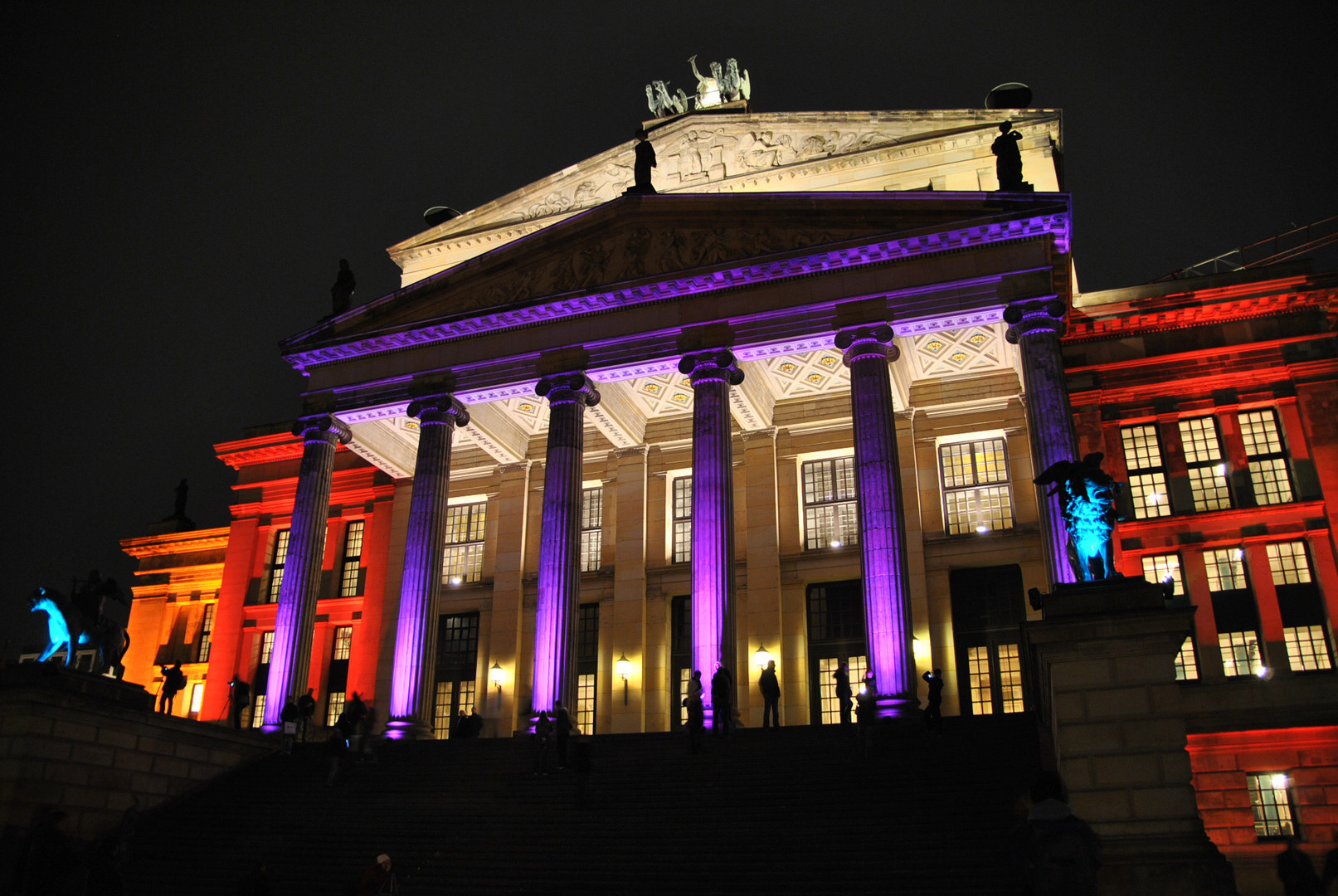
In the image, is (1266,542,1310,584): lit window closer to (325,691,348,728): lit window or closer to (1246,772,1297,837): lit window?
(1246,772,1297,837): lit window

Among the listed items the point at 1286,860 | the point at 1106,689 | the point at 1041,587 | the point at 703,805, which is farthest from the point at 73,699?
the point at 1041,587

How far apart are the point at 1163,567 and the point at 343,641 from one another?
2725 cm

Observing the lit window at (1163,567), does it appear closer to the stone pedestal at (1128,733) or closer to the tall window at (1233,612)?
the tall window at (1233,612)

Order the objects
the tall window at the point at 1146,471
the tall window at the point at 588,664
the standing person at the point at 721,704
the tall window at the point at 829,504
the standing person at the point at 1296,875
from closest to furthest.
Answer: the standing person at the point at 1296,875 → the standing person at the point at 721,704 → the tall window at the point at 1146,471 → the tall window at the point at 829,504 → the tall window at the point at 588,664

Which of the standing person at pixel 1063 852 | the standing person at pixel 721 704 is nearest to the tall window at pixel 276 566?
the standing person at pixel 721 704

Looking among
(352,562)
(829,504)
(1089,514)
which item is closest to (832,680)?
(829,504)

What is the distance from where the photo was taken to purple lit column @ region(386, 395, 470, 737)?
28.3 meters

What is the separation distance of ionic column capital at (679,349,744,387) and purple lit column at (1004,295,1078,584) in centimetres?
724

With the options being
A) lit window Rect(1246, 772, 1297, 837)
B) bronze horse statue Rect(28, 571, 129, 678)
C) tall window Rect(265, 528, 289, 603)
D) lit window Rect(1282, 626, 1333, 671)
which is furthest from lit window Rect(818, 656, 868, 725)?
tall window Rect(265, 528, 289, 603)

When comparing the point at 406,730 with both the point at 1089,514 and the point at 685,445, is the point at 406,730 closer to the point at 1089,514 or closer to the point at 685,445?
the point at 685,445

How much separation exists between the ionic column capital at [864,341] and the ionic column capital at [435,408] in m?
12.0

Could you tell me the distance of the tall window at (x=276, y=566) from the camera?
3912 cm

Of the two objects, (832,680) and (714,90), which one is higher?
(714,90)

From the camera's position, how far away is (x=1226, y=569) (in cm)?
2892
